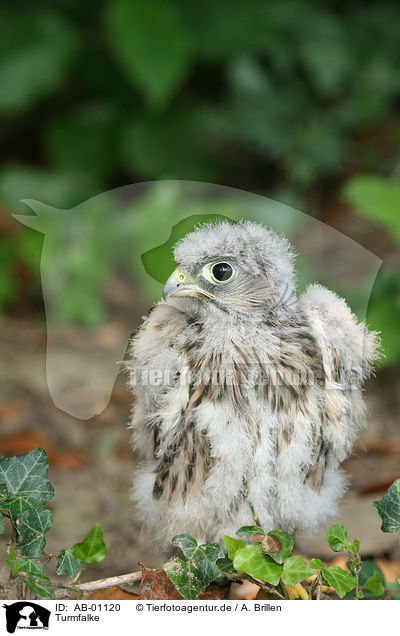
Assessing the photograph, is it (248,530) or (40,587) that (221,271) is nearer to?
(248,530)

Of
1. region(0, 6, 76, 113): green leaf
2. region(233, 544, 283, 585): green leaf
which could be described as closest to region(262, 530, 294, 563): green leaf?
region(233, 544, 283, 585): green leaf

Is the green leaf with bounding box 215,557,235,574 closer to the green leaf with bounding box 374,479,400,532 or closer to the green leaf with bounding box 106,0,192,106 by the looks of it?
the green leaf with bounding box 374,479,400,532

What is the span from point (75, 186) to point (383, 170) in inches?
57.9

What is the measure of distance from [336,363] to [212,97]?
3.21 meters

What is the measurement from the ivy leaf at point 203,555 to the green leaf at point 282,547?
0.07 m

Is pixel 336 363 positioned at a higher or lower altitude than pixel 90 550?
higher

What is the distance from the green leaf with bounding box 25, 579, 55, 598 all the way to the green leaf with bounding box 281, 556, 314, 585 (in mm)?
308

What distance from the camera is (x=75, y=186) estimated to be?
3.18 metres

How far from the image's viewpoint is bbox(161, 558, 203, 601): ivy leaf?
3.03 feet

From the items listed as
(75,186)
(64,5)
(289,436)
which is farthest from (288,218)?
(64,5)

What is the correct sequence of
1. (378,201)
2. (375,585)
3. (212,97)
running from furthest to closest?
1. (212,97)
2. (378,201)
3. (375,585)

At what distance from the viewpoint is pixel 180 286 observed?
34.7 inches

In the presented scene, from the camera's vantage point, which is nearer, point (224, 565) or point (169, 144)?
point (224, 565)
